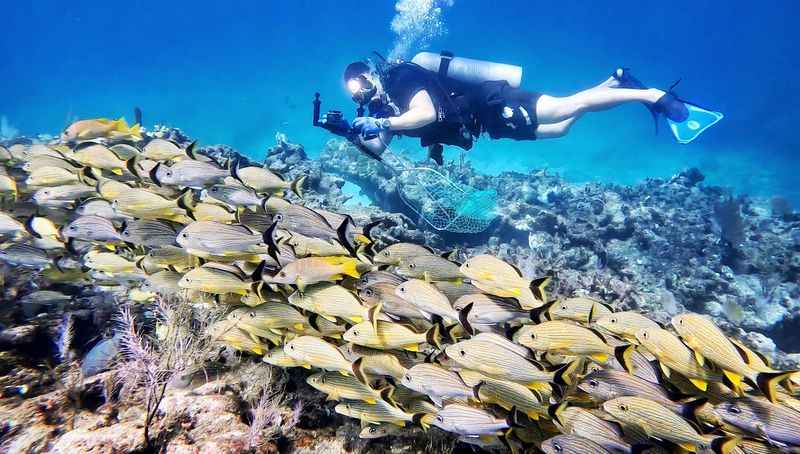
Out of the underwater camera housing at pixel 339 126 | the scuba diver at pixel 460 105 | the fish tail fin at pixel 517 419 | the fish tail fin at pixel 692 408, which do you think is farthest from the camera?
the scuba diver at pixel 460 105

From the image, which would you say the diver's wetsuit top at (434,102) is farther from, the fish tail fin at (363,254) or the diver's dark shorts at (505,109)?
the fish tail fin at (363,254)

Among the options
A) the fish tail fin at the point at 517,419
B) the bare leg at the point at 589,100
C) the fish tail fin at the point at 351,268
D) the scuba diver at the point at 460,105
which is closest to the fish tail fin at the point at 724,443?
the fish tail fin at the point at 517,419

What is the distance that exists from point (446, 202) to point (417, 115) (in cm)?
358

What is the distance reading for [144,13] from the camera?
17025 cm

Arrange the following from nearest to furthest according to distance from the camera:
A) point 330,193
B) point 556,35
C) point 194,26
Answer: point 330,193, point 556,35, point 194,26

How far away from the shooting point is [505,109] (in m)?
8.77

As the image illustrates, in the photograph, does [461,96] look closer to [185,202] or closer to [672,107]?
[672,107]

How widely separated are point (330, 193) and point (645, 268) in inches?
330

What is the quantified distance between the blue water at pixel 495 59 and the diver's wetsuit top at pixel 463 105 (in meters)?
10.5

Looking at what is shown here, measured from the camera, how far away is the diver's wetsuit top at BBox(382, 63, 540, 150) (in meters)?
8.00

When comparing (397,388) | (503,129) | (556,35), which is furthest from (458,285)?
(556,35)

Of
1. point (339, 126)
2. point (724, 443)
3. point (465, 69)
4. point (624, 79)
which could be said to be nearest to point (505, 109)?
point (465, 69)

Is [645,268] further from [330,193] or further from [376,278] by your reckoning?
[376,278]

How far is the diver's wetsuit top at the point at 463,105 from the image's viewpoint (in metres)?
8.00
